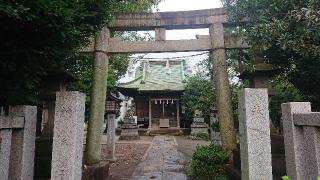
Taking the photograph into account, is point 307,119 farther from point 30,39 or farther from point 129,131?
point 129,131

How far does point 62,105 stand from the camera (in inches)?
177

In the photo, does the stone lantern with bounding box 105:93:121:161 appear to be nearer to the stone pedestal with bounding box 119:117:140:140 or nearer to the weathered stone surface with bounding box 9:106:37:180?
the weathered stone surface with bounding box 9:106:37:180

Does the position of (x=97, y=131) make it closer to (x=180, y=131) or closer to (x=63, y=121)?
(x=63, y=121)

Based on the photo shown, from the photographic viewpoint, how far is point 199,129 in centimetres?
2453

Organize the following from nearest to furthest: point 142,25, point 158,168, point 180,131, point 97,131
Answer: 1. point 97,131
2. point 142,25
3. point 158,168
4. point 180,131

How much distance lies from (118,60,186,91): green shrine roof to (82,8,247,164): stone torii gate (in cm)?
1748

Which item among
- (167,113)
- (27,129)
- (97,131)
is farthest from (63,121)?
(167,113)

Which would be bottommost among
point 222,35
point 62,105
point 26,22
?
point 62,105

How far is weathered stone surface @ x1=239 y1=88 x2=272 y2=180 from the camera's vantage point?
4.36 m

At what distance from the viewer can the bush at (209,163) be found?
25.7ft

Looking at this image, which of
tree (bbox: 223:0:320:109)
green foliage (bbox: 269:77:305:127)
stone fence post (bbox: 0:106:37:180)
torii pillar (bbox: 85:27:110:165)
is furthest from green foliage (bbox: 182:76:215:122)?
stone fence post (bbox: 0:106:37:180)

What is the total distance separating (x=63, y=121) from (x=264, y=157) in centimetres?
315

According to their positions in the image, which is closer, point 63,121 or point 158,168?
point 63,121

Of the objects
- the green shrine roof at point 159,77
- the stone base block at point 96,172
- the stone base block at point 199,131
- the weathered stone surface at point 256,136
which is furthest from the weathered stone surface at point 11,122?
the green shrine roof at point 159,77
